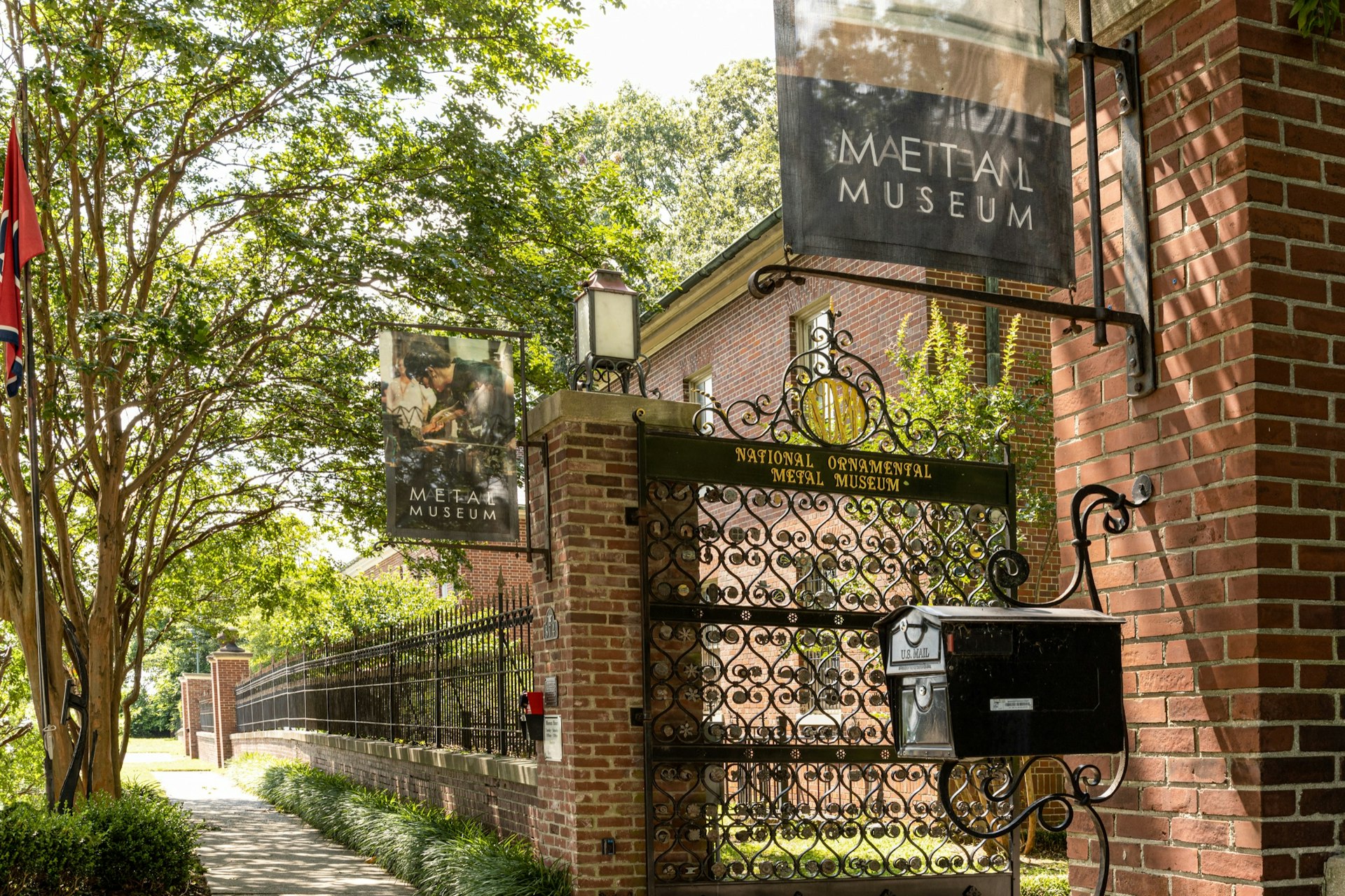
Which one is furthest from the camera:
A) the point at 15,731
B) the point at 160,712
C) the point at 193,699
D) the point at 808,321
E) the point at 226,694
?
the point at 160,712

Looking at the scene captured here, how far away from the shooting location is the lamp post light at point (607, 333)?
28.5ft

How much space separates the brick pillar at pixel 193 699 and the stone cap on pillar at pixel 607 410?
41.3m

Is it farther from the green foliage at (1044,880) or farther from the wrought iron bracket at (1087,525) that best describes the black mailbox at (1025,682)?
the green foliage at (1044,880)

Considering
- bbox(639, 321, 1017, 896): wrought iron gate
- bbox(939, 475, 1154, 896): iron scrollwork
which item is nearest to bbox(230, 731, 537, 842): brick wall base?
bbox(639, 321, 1017, 896): wrought iron gate

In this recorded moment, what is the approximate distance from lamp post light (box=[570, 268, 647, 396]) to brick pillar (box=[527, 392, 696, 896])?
0.35m

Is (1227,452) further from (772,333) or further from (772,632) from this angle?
(772,333)

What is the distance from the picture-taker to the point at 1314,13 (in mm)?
3230

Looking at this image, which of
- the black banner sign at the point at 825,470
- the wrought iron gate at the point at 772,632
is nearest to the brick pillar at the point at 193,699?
the wrought iron gate at the point at 772,632

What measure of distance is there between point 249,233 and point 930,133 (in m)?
12.8

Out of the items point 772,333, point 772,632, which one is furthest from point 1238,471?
point 772,333

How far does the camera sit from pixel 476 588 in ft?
98.5

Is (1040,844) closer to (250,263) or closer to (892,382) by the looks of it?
(892,382)

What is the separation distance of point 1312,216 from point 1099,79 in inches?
30.9

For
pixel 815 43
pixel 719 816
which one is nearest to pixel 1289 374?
pixel 815 43
